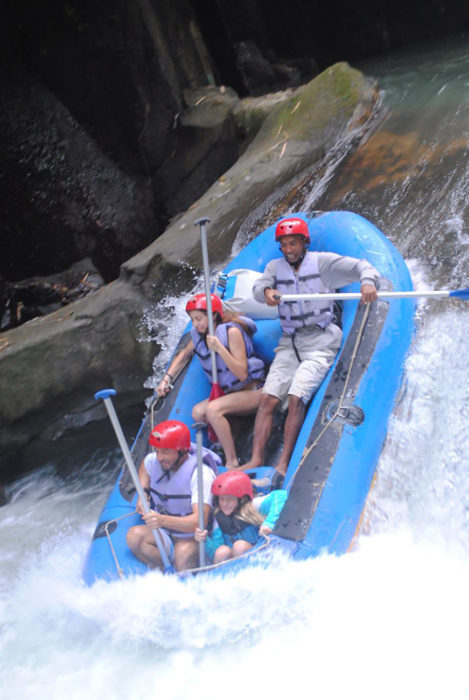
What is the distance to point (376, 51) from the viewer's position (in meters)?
8.67

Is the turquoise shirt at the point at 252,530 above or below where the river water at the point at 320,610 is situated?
above

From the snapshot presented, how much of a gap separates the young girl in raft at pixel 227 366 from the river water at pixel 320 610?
2.52 ft

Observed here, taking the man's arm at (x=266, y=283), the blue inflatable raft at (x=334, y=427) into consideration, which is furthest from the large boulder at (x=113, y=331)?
the man's arm at (x=266, y=283)

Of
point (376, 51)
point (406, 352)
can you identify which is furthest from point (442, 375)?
point (376, 51)

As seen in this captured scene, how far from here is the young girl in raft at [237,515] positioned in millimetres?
2639

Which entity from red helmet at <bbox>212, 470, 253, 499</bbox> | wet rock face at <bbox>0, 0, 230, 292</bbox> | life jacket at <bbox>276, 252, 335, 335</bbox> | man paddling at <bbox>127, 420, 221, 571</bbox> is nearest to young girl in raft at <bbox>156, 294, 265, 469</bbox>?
life jacket at <bbox>276, 252, 335, 335</bbox>

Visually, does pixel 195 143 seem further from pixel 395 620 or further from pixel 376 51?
pixel 395 620

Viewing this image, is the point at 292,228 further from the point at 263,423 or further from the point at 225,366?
the point at 263,423

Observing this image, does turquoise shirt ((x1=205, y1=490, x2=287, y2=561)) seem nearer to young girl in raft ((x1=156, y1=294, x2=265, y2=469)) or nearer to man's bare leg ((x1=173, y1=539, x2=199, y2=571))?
man's bare leg ((x1=173, y1=539, x2=199, y2=571))

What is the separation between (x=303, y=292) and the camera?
3.40 m

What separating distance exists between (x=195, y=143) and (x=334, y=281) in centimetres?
390

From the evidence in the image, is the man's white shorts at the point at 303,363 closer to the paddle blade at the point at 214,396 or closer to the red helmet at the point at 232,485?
the paddle blade at the point at 214,396

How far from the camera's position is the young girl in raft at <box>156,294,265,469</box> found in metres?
3.28

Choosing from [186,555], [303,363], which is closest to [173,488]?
[186,555]
